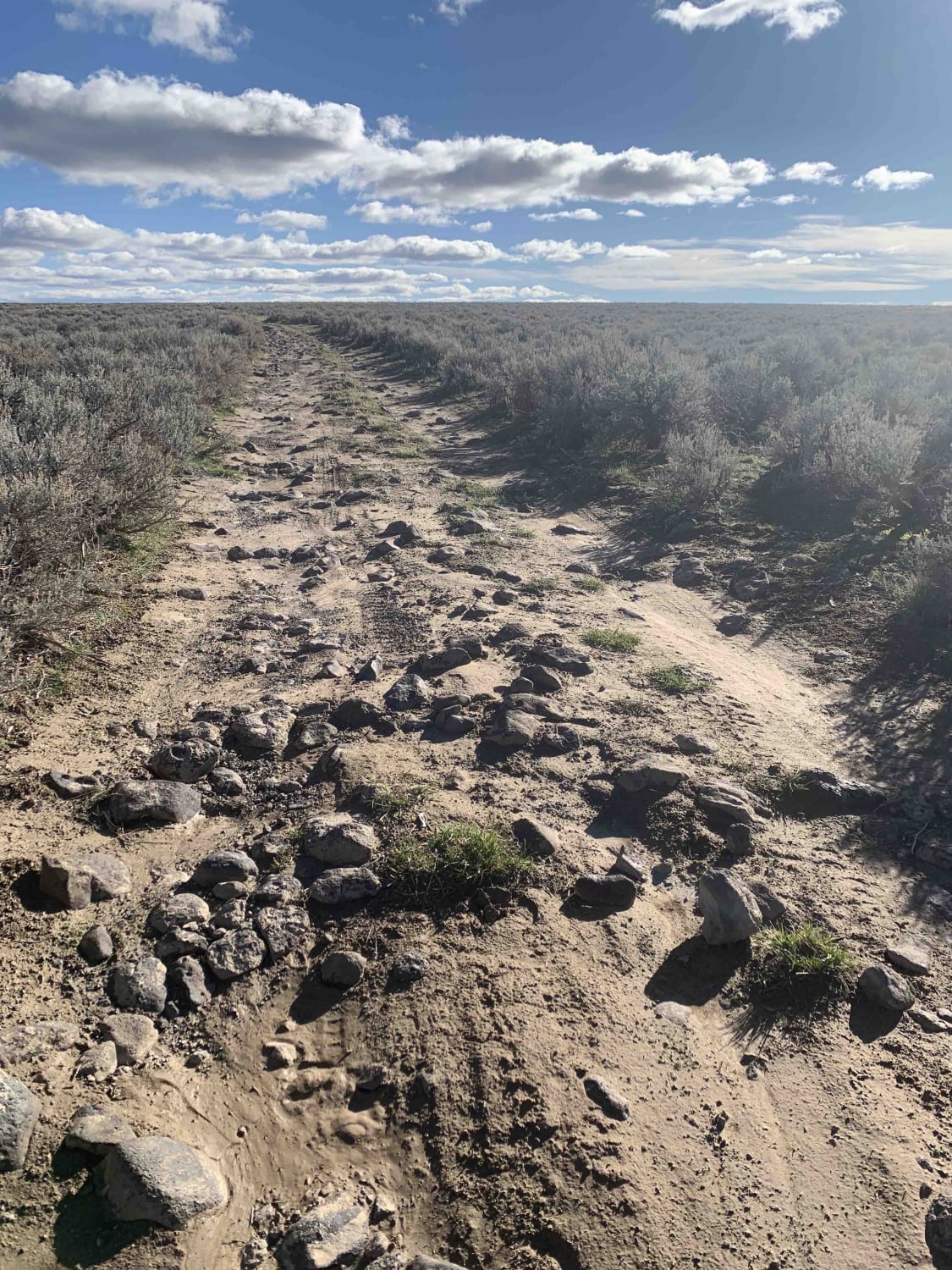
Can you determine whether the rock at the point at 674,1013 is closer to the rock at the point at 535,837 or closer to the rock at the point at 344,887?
the rock at the point at 535,837

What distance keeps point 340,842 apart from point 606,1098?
1.49 meters

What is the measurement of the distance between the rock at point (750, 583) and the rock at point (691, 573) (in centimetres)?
27

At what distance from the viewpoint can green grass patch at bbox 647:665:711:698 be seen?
4875 mm

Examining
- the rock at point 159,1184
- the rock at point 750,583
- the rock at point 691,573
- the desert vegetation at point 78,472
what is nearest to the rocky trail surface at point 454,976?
the rock at point 159,1184

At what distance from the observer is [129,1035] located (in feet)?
8.04

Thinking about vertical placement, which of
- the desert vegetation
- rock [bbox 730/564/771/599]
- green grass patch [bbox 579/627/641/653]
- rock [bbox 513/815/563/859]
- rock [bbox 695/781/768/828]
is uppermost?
the desert vegetation

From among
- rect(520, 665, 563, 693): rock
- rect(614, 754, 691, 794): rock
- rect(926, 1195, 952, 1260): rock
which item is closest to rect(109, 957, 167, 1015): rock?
rect(614, 754, 691, 794): rock

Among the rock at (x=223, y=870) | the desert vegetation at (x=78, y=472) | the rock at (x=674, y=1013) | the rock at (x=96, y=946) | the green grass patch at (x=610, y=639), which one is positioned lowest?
the rock at (x=674, y=1013)

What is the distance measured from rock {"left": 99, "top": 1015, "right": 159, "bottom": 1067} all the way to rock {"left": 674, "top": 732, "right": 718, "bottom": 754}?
2914 mm

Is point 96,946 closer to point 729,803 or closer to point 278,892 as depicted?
point 278,892

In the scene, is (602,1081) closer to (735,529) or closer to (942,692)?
(942,692)

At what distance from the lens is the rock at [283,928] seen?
112 inches

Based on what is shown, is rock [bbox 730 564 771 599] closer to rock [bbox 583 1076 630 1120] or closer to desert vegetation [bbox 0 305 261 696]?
rock [bbox 583 1076 630 1120]

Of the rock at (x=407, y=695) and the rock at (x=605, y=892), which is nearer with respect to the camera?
the rock at (x=605, y=892)
